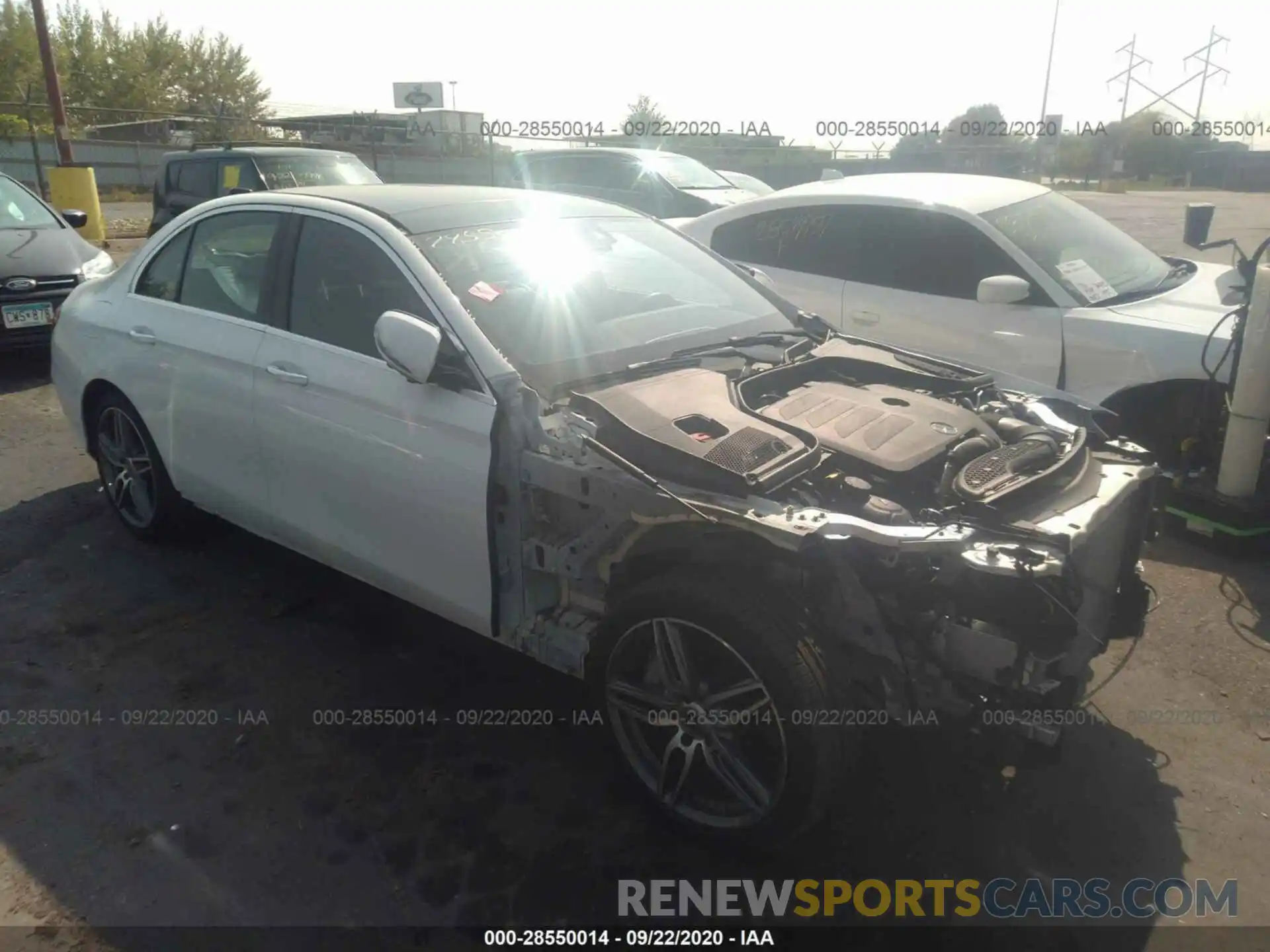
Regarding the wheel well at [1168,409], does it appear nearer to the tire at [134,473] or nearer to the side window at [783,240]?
the side window at [783,240]

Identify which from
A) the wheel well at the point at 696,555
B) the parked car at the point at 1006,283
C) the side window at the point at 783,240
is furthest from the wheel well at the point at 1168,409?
the wheel well at the point at 696,555

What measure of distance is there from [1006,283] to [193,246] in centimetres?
397

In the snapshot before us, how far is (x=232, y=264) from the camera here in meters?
4.07

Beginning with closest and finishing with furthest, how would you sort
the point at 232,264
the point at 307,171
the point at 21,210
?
1. the point at 232,264
2. the point at 21,210
3. the point at 307,171

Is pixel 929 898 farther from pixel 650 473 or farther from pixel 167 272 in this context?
pixel 167 272

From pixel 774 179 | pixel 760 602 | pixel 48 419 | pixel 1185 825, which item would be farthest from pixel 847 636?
pixel 774 179

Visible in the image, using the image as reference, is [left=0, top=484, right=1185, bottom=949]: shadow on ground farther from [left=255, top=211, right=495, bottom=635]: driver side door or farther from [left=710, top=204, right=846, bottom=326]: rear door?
[left=710, top=204, right=846, bottom=326]: rear door

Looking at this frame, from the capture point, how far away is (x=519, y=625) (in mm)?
3104

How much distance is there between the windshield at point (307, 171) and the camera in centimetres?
1063

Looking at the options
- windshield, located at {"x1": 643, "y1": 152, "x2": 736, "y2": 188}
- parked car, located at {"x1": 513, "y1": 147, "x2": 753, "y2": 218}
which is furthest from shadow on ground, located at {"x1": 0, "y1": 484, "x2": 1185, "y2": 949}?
windshield, located at {"x1": 643, "y1": 152, "x2": 736, "y2": 188}

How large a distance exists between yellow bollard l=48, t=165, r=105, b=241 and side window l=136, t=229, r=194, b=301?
12.7 m

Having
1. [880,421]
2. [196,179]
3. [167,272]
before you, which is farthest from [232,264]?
[196,179]

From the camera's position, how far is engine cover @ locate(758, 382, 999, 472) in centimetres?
279

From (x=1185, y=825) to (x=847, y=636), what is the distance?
1.37m
